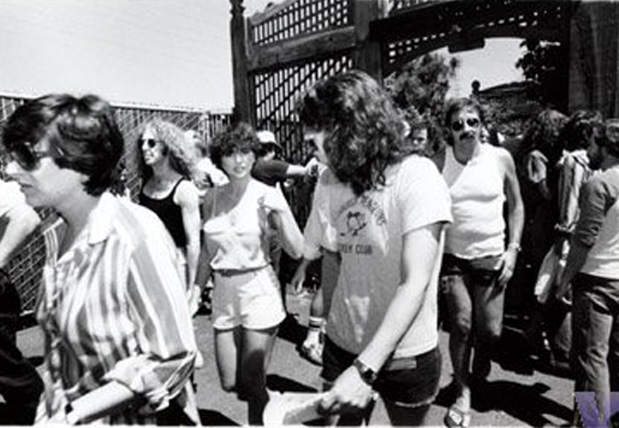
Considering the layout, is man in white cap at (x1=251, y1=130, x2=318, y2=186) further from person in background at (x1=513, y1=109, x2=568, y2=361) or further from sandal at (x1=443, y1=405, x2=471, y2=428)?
sandal at (x1=443, y1=405, x2=471, y2=428)

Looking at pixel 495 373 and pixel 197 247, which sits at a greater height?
pixel 197 247

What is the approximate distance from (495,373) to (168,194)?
2.68m

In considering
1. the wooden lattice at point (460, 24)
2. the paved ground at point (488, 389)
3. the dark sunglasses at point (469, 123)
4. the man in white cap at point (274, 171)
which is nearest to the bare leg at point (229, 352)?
the paved ground at point (488, 389)

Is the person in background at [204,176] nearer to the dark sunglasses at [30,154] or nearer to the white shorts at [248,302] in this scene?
the white shorts at [248,302]

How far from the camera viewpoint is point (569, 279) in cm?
298

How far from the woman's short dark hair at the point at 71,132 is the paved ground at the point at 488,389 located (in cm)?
255

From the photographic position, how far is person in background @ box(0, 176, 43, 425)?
9.89ft

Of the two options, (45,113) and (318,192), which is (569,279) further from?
(45,113)

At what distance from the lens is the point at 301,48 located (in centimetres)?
821

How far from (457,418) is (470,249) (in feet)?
3.20

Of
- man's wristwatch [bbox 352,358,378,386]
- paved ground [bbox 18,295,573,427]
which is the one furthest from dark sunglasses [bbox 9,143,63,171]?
paved ground [bbox 18,295,573,427]

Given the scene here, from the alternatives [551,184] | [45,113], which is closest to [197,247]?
[45,113]

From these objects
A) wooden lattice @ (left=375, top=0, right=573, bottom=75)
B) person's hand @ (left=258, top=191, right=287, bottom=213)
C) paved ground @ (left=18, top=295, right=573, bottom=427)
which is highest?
wooden lattice @ (left=375, top=0, right=573, bottom=75)

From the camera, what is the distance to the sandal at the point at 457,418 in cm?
332
